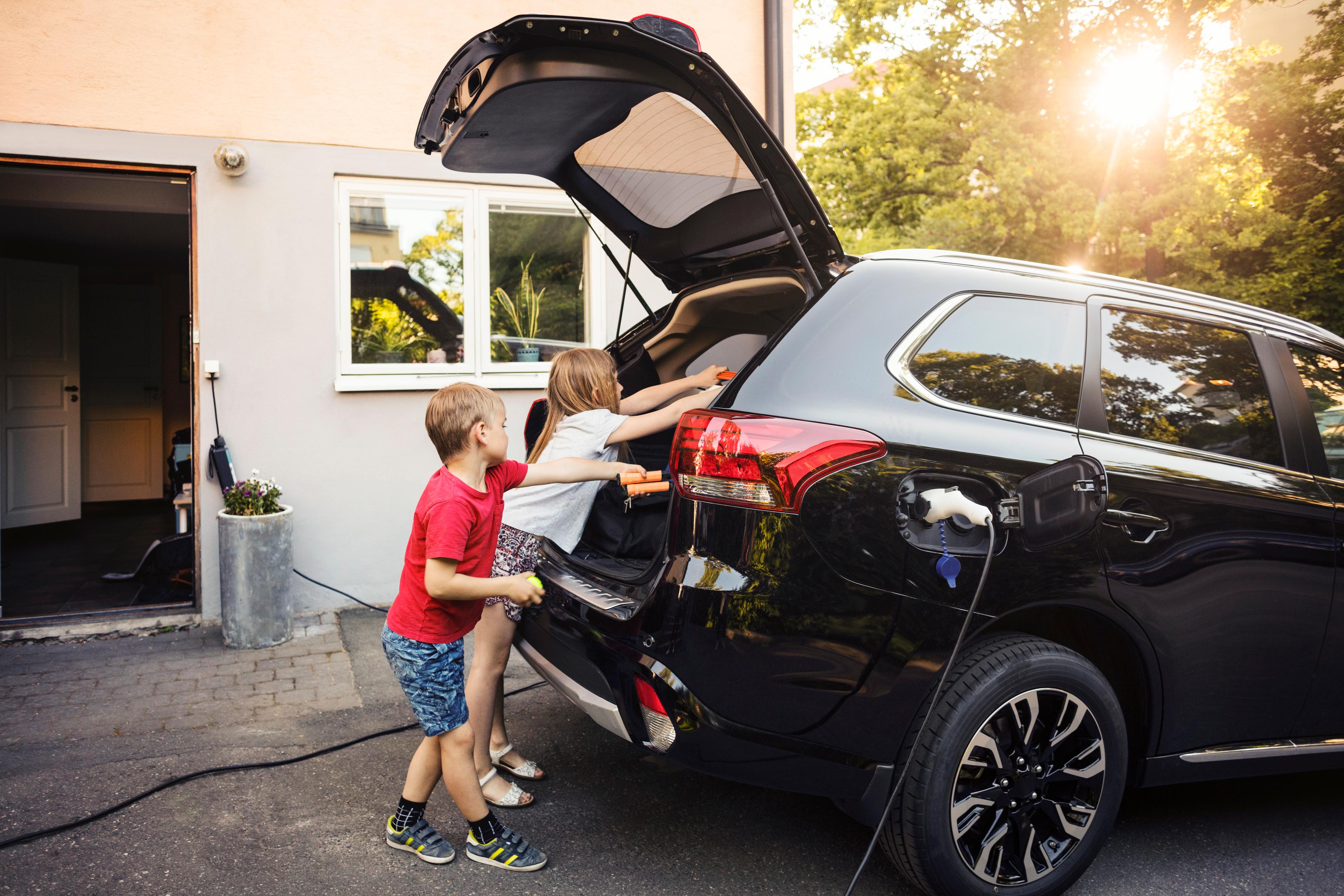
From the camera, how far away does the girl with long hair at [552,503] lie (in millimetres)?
3213

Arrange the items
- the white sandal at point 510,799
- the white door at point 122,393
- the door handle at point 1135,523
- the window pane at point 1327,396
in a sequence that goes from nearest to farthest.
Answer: the door handle at point 1135,523 → the window pane at point 1327,396 → the white sandal at point 510,799 → the white door at point 122,393

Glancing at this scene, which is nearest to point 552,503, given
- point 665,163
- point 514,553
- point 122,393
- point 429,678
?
point 514,553

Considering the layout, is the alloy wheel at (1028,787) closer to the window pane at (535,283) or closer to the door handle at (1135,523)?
the door handle at (1135,523)

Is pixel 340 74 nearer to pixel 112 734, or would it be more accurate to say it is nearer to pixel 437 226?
pixel 437 226

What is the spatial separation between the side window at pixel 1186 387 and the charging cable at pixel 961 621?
66 centimetres

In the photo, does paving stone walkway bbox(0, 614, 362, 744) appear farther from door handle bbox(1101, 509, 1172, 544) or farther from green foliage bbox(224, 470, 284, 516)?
door handle bbox(1101, 509, 1172, 544)

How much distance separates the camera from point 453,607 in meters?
2.80

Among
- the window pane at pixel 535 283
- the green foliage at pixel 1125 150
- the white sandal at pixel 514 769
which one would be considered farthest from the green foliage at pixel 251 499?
the green foliage at pixel 1125 150

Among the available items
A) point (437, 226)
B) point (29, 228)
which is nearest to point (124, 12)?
point (437, 226)

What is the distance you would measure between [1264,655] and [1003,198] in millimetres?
15132

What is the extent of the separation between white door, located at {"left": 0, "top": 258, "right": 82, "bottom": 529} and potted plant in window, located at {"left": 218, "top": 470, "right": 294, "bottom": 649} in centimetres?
457

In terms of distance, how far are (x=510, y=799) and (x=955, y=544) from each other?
1.84 metres

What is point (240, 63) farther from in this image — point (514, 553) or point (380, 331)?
point (514, 553)

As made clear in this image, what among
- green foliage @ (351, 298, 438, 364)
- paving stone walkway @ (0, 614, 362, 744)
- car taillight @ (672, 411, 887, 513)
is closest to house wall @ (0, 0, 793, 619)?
green foliage @ (351, 298, 438, 364)
